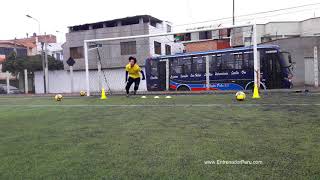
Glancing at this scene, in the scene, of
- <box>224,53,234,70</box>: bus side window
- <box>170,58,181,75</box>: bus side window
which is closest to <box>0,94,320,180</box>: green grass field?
<box>224,53,234,70</box>: bus side window

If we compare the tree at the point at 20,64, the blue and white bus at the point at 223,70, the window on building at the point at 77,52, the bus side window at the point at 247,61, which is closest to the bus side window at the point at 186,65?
the blue and white bus at the point at 223,70

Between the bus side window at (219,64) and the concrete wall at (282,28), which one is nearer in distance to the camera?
the bus side window at (219,64)

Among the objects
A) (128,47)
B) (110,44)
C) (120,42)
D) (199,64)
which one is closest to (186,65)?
(199,64)

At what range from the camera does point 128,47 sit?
119 feet

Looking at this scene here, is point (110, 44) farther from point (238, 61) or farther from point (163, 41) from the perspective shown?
point (238, 61)

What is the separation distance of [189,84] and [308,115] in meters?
15.2

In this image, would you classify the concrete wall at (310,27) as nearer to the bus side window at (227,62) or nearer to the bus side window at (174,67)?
the bus side window at (227,62)

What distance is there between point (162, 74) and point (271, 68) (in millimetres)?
7132

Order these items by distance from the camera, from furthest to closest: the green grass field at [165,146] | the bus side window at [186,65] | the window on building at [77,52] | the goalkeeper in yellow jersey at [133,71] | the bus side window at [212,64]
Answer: the window on building at [77,52] < the bus side window at [186,65] < the bus side window at [212,64] < the goalkeeper in yellow jersey at [133,71] < the green grass field at [165,146]

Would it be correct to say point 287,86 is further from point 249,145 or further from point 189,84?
point 249,145

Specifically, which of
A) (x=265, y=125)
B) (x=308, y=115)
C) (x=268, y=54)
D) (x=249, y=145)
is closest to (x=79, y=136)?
(x=249, y=145)

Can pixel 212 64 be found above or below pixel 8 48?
below

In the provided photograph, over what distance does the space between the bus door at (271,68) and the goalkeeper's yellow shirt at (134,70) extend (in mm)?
8425

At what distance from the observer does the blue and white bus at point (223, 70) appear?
19656 millimetres
